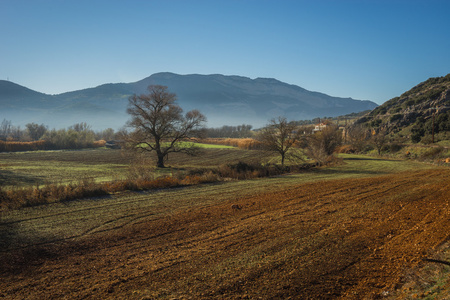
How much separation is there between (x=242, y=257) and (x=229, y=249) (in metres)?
0.66

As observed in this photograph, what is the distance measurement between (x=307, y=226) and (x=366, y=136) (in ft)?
235

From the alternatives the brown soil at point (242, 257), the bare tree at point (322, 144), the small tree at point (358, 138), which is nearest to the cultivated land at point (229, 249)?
the brown soil at point (242, 257)

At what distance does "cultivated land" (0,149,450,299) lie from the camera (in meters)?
5.45

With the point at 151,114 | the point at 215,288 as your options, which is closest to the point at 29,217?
the point at 215,288

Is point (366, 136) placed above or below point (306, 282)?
above

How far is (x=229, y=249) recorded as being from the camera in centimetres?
747

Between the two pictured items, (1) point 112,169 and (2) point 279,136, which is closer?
(2) point 279,136

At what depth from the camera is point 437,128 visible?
5331cm

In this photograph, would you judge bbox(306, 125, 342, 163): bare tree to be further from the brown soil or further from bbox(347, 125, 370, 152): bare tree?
the brown soil

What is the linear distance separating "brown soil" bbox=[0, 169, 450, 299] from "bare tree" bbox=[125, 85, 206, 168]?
27.6 meters

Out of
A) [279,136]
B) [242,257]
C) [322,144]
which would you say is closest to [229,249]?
[242,257]

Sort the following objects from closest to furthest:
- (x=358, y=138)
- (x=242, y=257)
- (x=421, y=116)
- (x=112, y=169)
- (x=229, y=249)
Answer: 1. (x=242, y=257)
2. (x=229, y=249)
3. (x=112, y=169)
4. (x=358, y=138)
5. (x=421, y=116)

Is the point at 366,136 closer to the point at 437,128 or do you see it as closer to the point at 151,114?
the point at 437,128

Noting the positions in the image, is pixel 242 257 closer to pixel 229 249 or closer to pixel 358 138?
pixel 229 249
